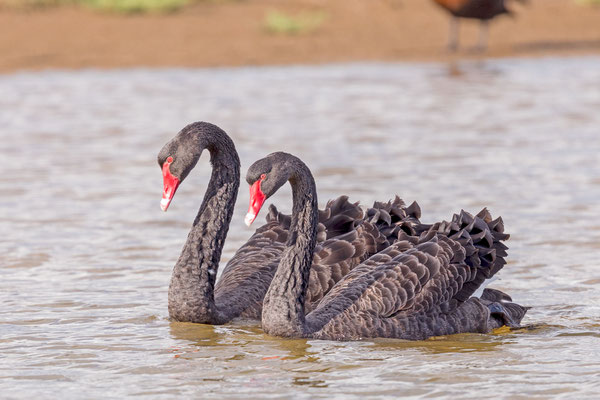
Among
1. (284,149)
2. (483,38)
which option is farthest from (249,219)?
(483,38)

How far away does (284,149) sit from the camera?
43.2ft

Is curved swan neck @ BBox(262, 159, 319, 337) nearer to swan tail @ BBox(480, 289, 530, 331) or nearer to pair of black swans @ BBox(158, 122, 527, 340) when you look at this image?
pair of black swans @ BBox(158, 122, 527, 340)

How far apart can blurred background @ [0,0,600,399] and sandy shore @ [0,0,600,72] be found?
7 cm

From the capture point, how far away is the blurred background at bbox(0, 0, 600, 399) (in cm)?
652

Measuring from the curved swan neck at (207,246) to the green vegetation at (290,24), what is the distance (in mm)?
14458

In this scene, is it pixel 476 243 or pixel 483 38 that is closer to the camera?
pixel 476 243

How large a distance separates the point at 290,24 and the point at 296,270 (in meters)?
15.3

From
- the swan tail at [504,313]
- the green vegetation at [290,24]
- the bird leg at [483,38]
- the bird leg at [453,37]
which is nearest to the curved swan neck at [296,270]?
the swan tail at [504,313]

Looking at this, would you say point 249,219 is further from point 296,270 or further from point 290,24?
point 290,24

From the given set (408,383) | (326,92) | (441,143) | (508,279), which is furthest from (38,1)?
(408,383)

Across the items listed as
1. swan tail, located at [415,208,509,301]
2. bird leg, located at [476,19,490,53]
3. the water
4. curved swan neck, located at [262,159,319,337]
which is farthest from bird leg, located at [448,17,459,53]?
curved swan neck, located at [262,159,319,337]

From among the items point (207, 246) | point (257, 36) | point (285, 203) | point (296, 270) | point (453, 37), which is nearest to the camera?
point (296, 270)

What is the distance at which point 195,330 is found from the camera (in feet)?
24.0

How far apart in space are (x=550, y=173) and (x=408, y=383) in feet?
19.6
